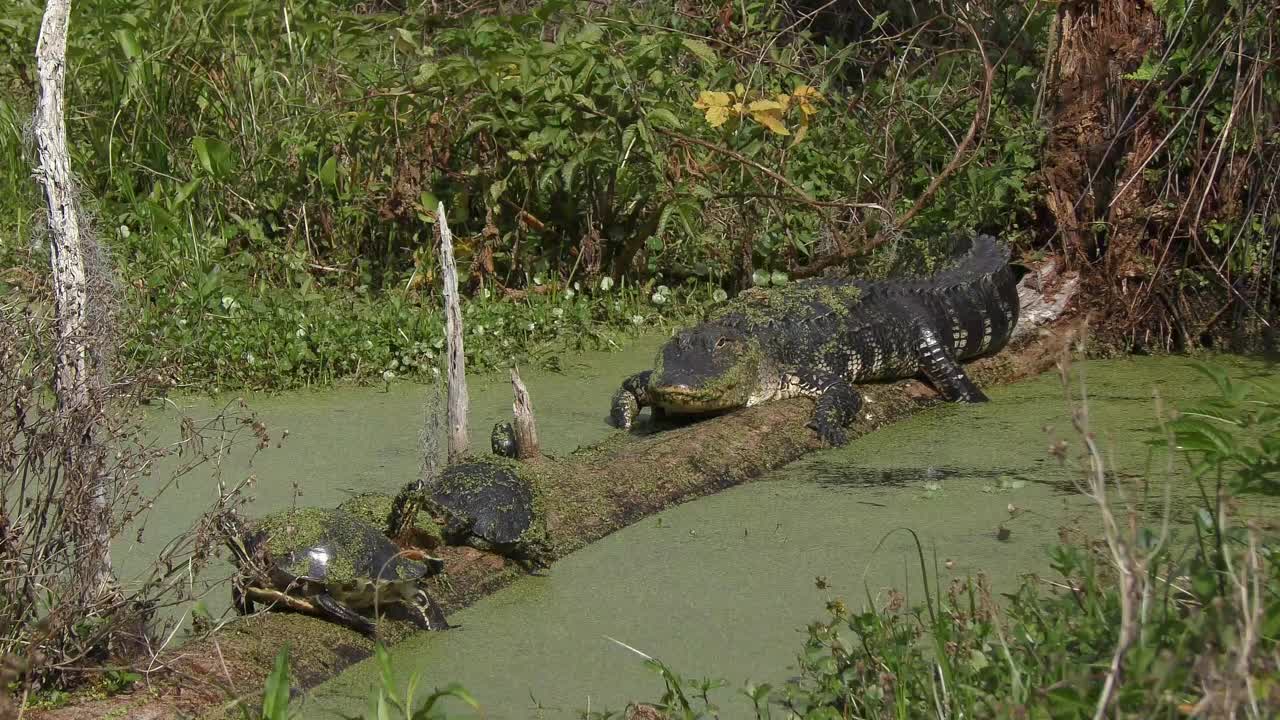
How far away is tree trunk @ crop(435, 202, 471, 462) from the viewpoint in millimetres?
4840

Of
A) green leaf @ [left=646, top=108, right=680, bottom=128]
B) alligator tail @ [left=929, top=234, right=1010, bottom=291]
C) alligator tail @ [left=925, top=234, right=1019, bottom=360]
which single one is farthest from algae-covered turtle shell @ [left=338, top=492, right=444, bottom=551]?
green leaf @ [left=646, top=108, right=680, bottom=128]

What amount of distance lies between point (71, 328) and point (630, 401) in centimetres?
273

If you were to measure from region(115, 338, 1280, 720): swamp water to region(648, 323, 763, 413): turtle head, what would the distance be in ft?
1.19

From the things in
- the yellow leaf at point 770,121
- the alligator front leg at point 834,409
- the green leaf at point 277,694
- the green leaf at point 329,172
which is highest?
the yellow leaf at point 770,121

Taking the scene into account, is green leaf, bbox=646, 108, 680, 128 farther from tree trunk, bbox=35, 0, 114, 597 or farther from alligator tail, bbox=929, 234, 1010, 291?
tree trunk, bbox=35, 0, 114, 597

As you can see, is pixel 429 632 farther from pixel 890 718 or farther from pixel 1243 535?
pixel 1243 535

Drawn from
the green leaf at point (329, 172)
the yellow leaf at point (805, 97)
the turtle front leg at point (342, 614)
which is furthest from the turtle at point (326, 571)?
the yellow leaf at point (805, 97)

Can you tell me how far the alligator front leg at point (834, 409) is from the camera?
17.8 ft

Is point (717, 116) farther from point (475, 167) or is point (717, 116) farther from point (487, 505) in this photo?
point (487, 505)

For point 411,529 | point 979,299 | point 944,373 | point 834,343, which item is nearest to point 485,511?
point 411,529

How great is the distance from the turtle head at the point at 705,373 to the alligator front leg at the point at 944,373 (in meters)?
0.88

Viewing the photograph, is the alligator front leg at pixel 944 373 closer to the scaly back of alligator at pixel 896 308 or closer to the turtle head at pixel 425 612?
the scaly back of alligator at pixel 896 308

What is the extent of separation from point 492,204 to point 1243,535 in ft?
15.6

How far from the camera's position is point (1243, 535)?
325 centimetres
